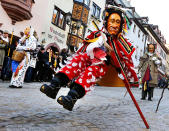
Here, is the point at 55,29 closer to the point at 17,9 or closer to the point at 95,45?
the point at 17,9

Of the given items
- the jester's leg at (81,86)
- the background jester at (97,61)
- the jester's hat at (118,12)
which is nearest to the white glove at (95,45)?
the background jester at (97,61)

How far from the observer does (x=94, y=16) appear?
1911 centimetres

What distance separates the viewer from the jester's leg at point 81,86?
2115 mm

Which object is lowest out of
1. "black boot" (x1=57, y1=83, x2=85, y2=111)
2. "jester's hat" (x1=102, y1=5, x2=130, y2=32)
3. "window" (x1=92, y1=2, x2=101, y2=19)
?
"black boot" (x1=57, y1=83, x2=85, y2=111)

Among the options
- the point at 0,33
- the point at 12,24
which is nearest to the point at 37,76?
the point at 0,33

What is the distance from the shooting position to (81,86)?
2.30 metres

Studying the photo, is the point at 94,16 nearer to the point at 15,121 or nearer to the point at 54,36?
the point at 54,36

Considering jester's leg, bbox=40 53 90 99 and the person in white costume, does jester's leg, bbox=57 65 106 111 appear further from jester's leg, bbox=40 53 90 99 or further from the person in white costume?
the person in white costume

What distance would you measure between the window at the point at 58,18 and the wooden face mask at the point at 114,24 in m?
13.1

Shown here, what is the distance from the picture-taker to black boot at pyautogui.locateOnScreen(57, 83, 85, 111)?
Result: 82.9 inches

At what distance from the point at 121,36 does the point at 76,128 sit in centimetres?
133

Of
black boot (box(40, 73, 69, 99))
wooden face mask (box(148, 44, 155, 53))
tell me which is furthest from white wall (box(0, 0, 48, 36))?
black boot (box(40, 73, 69, 99))

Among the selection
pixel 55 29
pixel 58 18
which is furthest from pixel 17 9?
pixel 58 18

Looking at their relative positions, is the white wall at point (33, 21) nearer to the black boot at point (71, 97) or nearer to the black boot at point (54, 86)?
the black boot at point (54, 86)
